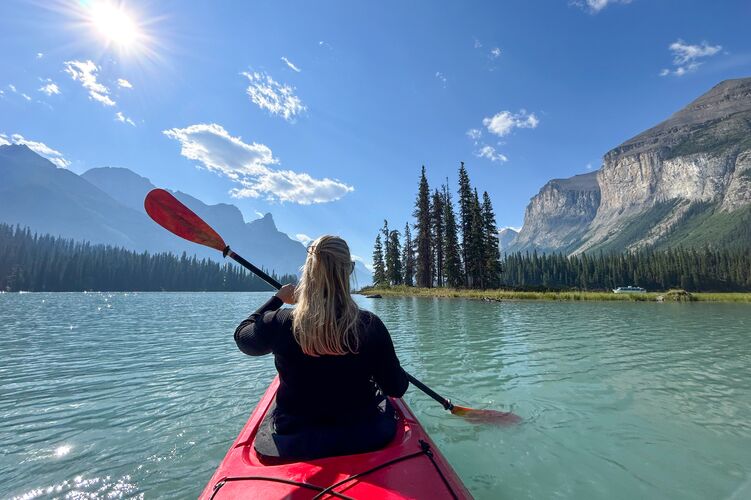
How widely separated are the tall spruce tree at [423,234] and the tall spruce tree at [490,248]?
10.4 m

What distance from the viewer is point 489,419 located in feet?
20.2

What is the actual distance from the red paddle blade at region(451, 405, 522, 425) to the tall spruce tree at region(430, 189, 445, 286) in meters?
54.3

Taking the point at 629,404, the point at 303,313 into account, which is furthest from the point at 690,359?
the point at 303,313

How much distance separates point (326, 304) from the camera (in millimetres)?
2867

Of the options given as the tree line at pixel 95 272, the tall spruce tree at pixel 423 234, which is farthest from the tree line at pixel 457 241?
the tree line at pixel 95 272

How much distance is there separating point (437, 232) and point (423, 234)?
254 centimetres

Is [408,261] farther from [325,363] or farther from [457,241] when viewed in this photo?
[325,363]

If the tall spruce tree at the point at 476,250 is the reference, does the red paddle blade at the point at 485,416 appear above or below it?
below

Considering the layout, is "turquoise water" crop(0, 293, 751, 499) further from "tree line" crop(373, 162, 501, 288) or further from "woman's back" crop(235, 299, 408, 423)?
"tree line" crop(373, 162, 501, 288)

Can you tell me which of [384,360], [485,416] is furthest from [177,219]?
[485,416]

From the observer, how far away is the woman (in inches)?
111

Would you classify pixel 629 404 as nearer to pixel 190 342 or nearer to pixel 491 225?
pixel 190 342

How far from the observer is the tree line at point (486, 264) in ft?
179

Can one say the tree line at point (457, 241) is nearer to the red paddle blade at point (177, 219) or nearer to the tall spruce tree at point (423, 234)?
the tall spruce tree at point (423, 234)
